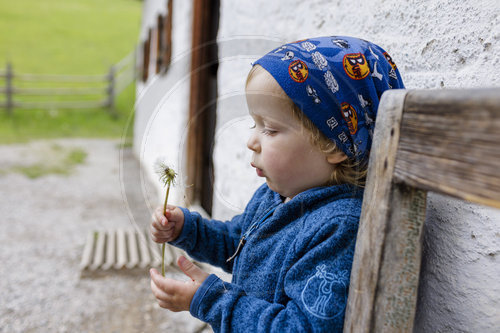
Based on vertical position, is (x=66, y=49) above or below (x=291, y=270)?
below

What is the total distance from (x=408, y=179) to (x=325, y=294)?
0.34 metres

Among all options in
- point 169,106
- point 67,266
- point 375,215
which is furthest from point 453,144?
point 67,266

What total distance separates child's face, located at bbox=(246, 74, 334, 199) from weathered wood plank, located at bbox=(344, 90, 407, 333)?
0.89ft

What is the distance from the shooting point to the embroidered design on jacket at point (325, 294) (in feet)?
2.96

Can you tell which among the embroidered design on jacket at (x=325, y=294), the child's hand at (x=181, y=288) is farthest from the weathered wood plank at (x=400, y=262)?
the child's hand at (x=181, y=288)

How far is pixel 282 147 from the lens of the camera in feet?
3.43

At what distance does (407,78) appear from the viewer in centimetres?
118

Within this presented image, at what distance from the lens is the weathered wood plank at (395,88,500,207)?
21.7 inches

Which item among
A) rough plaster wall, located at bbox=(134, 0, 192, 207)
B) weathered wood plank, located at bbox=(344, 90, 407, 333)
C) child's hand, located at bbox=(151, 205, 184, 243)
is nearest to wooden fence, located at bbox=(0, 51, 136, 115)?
rough plaster wall, located at bbox=(134, 0, 192, 207)

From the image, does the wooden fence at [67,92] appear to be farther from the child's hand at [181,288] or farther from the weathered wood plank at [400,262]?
→ the weathered wood plank at [400,262]

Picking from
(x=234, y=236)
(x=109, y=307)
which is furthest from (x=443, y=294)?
(x=109, y=307)

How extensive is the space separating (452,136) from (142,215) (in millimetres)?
915

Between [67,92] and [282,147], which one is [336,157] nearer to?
[282,147]

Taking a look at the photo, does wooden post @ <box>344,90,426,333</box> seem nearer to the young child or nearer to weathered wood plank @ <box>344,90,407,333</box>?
weathered wood plank @ <box>344,90,407,333</box>
